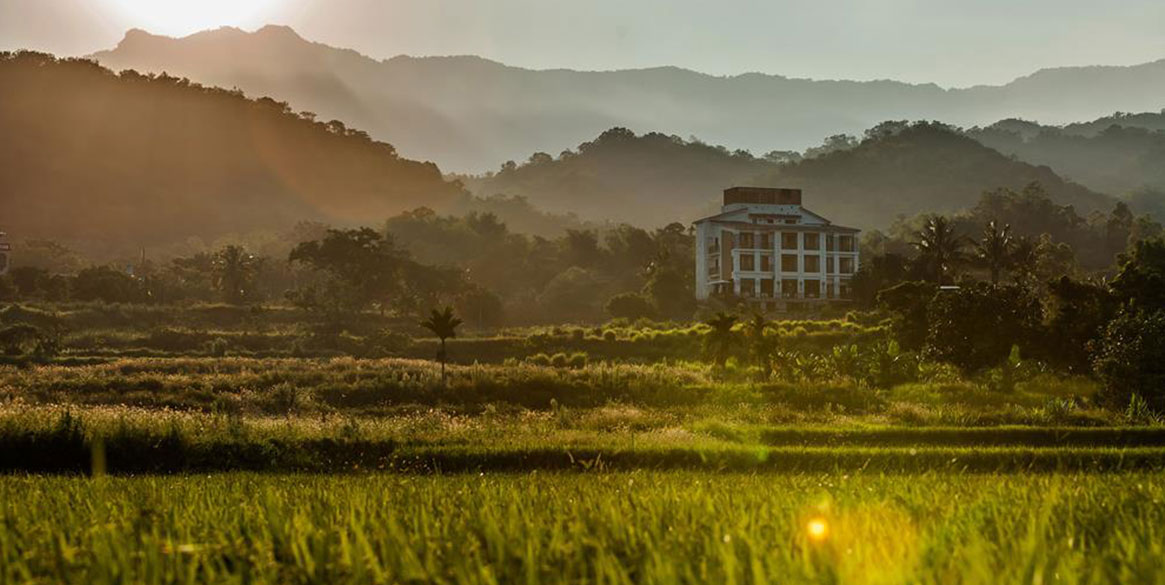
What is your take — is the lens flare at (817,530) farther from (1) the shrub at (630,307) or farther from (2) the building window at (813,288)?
(2) the building window at (813,288)

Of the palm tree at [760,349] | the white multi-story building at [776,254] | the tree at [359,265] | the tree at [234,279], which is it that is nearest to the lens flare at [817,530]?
the palm tree at [760,349]

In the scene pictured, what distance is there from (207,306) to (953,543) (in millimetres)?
107287

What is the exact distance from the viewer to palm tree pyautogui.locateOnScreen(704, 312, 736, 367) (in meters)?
62.1

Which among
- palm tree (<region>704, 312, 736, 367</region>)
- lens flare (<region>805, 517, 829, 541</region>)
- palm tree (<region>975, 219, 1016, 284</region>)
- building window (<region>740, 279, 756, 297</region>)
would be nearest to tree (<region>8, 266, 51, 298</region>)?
building window (<region>740, 279, 756, 297</region>)

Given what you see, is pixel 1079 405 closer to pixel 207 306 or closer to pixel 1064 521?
pixel 1064 521

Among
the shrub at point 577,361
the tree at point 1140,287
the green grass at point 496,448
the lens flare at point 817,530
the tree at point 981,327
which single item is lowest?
the shrub at point 577,361

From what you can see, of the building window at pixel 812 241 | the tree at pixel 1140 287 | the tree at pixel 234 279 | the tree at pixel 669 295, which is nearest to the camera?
the tree at pixel 1140 287

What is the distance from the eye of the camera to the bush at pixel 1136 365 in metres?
39.9

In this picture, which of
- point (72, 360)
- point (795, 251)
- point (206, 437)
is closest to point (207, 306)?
point (72, 360)

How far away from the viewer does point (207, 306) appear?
105m

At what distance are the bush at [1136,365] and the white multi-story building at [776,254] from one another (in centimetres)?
7994

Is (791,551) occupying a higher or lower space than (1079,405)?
higher

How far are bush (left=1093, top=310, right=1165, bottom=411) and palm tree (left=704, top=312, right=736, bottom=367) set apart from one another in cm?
2371

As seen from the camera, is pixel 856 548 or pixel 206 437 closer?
pixel 856 548
